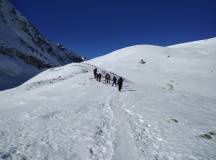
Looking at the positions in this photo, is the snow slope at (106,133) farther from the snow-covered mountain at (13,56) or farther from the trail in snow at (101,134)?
the snow-covered mountain at (13,56)

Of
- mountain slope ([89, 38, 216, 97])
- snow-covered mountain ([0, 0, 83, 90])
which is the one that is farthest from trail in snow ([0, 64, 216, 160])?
snow-covered mountain ([0, 0, 83, 90])

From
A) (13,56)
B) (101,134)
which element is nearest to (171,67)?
(101,134)

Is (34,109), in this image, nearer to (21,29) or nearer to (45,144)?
(45,144)

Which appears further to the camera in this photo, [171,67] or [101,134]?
[171,67]

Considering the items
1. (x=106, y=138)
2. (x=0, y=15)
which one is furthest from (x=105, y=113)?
(x=0, y=15)

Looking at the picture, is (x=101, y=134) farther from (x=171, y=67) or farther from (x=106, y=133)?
(x=171, y=67)

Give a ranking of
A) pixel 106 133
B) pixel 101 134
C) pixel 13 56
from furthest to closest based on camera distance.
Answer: pixel 13 56
pixel 106 133
pixel 101 134

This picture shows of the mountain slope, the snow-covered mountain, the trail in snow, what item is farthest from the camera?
the snow-covered mountain

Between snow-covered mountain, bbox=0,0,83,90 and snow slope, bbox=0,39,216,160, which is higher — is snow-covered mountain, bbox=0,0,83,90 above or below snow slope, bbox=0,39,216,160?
above

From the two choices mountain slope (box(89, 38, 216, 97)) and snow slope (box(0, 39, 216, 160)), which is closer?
snow slope (box(0, 39, 216, 160))

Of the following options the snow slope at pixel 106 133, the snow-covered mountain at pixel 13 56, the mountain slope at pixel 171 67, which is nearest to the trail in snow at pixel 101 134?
the snow slope at pixel 106 133

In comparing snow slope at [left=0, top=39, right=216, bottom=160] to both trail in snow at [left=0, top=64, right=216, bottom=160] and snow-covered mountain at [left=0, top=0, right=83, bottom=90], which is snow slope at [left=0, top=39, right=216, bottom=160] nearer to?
trail in snow at [left=0, top=64, right=216, bottom=160]

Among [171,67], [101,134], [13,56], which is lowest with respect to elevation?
[101,134]

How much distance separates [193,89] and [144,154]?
34.3 meters
